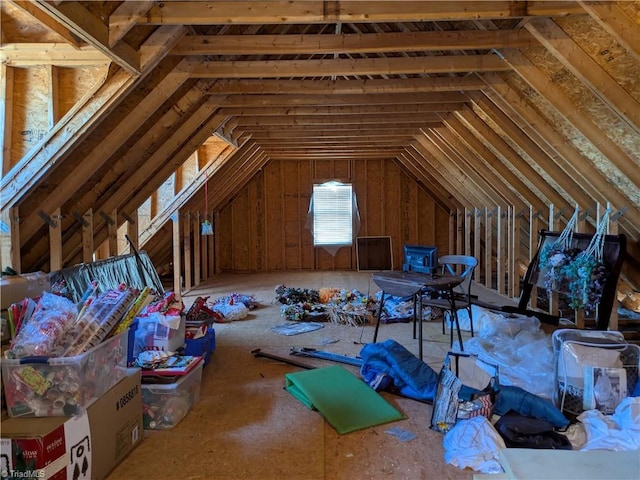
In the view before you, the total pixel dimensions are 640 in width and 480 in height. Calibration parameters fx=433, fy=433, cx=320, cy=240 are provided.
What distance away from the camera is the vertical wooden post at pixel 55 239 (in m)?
3.54

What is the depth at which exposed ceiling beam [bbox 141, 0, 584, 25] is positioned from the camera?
253 cm

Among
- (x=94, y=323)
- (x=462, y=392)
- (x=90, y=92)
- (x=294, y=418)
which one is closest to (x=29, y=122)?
(x=90, y=92)

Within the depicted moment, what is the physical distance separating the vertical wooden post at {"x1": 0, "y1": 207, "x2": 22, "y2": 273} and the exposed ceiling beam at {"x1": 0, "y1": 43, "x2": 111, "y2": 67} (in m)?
1.01

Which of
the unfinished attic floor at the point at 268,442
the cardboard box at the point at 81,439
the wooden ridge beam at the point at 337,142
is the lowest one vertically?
the unfinished attic floor at the point at 268,442

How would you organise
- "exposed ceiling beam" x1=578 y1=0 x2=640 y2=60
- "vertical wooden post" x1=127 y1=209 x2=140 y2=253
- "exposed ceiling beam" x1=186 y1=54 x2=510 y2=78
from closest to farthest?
"exposed ceiling beam" x1=578 y1=0 x2=640 y2=60 → "exposed ceiling beam" x1=186 y1=54 x2=510 y2=78 → "vertical wooden post" x1=127 y1=209 x2=140 y2=253

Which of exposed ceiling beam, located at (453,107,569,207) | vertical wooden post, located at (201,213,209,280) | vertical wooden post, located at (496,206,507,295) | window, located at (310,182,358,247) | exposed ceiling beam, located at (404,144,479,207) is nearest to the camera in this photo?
exposed ceiling beam, located at (453,107,569,207)

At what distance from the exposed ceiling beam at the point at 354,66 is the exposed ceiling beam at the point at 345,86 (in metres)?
0.51

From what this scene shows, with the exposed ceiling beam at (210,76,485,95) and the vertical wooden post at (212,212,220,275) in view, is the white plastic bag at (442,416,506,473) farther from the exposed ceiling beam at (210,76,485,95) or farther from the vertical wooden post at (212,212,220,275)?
the vertical wooden post at (212,212,220,275)

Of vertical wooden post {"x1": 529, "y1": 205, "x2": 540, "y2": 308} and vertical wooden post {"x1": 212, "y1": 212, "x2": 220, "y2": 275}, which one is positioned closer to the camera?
vertical wooden post {"x1": 529, "y1": 205, "x2": 540, "y2": 308}

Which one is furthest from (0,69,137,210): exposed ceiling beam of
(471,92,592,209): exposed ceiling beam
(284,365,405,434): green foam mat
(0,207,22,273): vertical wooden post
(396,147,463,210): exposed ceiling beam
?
(396,147,463,210): exposed ceiling beam

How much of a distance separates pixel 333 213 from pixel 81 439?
316 inches

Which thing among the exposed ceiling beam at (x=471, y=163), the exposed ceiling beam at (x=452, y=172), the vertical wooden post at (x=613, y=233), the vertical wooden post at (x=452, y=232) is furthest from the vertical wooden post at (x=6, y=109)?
the vertical wooden post at (x=452, y=232)

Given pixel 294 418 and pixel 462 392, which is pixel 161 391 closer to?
pixel 294 418

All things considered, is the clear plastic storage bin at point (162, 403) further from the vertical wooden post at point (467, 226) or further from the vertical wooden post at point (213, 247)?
the vertical wooden post at point (467, 226)
